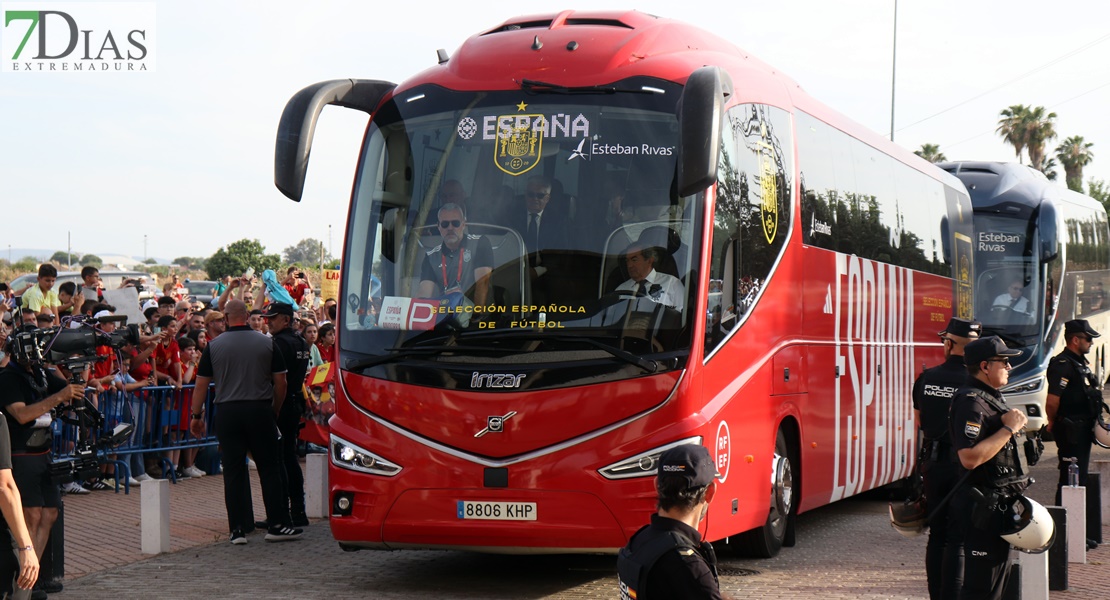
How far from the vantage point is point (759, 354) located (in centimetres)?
955

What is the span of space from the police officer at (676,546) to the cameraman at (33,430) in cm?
517

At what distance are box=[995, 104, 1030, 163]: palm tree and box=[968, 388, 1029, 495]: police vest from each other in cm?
6530

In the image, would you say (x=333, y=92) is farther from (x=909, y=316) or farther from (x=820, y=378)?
(x=909, y=316)

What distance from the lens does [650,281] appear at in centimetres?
830

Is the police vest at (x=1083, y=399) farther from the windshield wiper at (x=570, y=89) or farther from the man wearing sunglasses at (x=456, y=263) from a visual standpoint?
the man wearing sunglasses at (x=456, y=263)

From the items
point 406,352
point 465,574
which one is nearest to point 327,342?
point 465,574

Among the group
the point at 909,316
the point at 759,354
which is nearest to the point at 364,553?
the point at 759,354

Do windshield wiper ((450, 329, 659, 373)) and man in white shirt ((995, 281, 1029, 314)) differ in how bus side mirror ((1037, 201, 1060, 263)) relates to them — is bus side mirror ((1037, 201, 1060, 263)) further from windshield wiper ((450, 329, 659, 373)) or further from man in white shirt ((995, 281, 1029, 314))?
windshield wiper ((450, 329, 659, 373))

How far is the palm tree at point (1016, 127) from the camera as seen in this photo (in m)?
67.9

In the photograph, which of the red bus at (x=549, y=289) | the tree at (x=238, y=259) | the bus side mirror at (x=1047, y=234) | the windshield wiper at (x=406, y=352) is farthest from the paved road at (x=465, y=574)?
the tree at (x=238, y=259)

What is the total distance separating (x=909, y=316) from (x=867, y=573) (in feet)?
16.8

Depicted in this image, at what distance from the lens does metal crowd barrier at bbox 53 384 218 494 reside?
1405cm

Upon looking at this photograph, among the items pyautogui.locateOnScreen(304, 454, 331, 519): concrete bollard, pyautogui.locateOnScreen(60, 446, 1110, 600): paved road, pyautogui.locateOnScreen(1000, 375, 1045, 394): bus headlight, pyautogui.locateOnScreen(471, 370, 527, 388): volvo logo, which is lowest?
pyautogui.locateOnScreen(60, 446, 1110, 600): paved road

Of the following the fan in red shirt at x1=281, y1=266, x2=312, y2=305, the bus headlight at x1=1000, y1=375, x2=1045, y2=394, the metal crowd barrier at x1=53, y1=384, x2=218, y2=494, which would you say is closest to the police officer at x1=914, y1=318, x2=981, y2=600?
the metal crowd barrier at x1=53, y1=384, x2=218, y2=494
